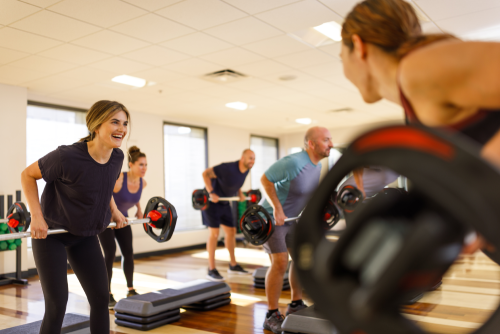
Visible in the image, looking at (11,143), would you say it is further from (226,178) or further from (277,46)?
(277,46)

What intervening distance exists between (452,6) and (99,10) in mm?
2872

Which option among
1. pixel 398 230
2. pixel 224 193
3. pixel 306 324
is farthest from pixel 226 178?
pixel 398 230

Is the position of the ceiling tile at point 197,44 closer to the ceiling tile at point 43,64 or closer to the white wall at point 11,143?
the ceiling tile at point 43,64

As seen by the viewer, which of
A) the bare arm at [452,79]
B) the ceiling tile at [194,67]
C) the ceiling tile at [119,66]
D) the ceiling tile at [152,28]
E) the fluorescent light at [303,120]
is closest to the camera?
the bare arm at [452,79]

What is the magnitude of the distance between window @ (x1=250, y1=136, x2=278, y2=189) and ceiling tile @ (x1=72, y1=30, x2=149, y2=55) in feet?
20.1

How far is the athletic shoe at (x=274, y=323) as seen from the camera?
9.94 ft

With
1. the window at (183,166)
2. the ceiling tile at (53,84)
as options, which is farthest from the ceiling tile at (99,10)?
the window at (183,166)

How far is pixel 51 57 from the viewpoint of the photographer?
4.43 meters

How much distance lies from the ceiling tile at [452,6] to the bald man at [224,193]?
2.73 metres

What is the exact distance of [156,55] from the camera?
14.5 feet

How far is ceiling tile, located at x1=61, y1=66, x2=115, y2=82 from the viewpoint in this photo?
491cm

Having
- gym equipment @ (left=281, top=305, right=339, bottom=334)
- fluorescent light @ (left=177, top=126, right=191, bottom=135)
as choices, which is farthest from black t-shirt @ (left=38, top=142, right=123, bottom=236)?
fluorescent light @ (left=177, top=126, right=191, bottom=135)

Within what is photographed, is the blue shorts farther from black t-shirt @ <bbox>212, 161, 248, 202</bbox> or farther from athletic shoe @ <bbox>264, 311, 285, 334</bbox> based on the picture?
athletic shoe @ <bbox>264, 311, 285, 334</bbox>

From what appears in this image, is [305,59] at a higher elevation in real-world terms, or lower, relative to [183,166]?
higher
